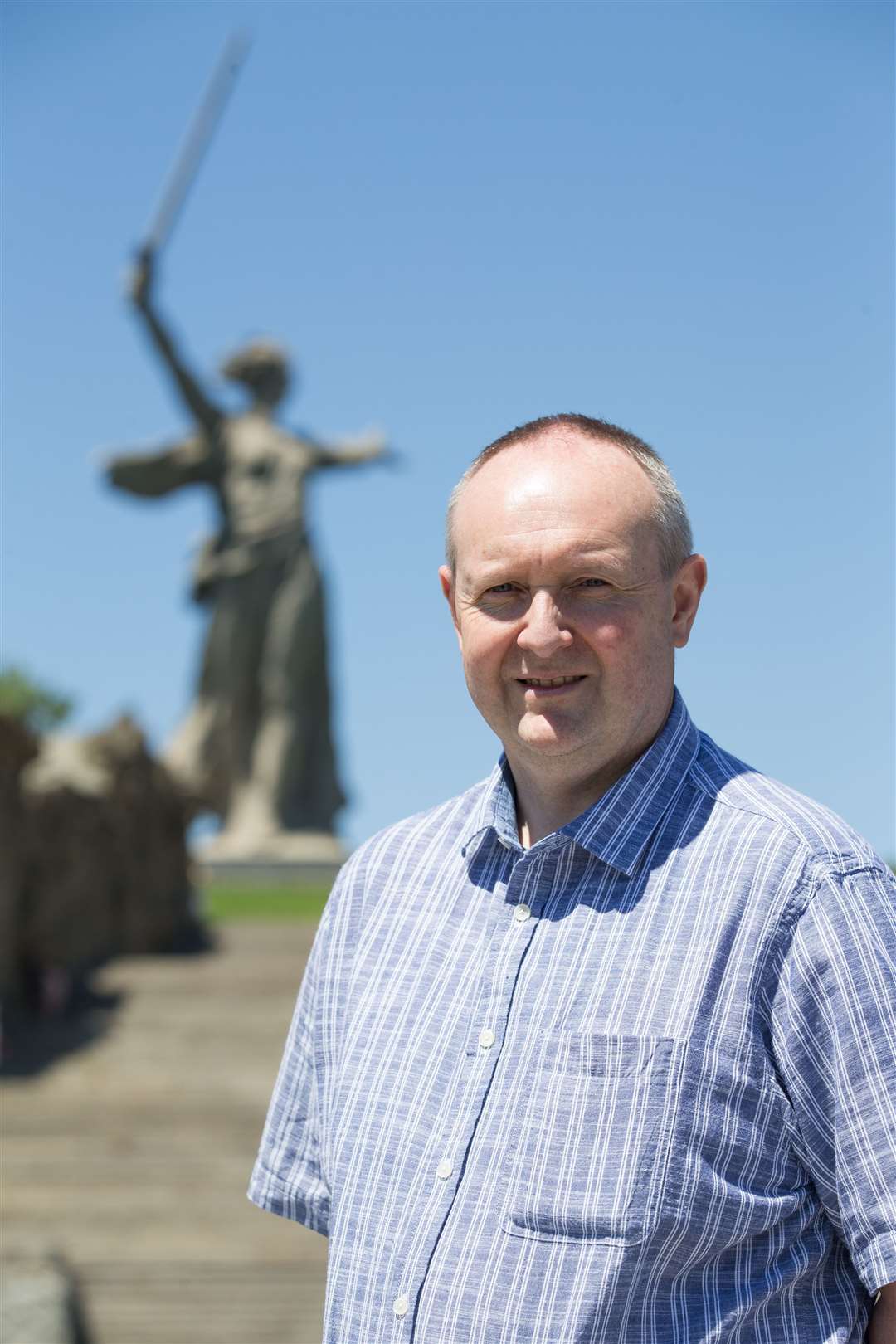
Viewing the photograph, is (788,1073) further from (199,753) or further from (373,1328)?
(199,753)

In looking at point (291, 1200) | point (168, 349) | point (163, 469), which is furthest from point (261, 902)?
point (291, 1200)

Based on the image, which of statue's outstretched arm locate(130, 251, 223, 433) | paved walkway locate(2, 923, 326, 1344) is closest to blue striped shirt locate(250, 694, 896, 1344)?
paved walkway locate(2, 923, 326, 1344)

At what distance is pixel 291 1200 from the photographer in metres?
2.28

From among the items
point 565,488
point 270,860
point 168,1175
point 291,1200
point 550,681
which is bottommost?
point 168,1175

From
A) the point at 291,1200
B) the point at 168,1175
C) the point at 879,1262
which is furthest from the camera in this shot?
the point at 168,1175

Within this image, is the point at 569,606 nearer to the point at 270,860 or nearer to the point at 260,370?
the point at 270,860

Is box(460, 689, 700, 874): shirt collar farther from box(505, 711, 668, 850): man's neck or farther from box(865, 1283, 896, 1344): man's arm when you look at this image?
box(865, 1283, 896, 1344): man's arm

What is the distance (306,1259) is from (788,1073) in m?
6.19

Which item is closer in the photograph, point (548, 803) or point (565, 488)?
point (565, 488)

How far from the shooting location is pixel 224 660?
20234 mm

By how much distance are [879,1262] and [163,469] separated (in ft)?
62.8

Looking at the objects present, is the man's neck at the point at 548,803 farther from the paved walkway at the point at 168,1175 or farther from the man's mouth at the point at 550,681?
the paved walkway at the point at 168,1175

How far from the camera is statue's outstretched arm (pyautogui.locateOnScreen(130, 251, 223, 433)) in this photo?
61.3 ft

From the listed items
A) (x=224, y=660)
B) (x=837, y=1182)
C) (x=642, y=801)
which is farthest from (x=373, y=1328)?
(x=224, y=660)
